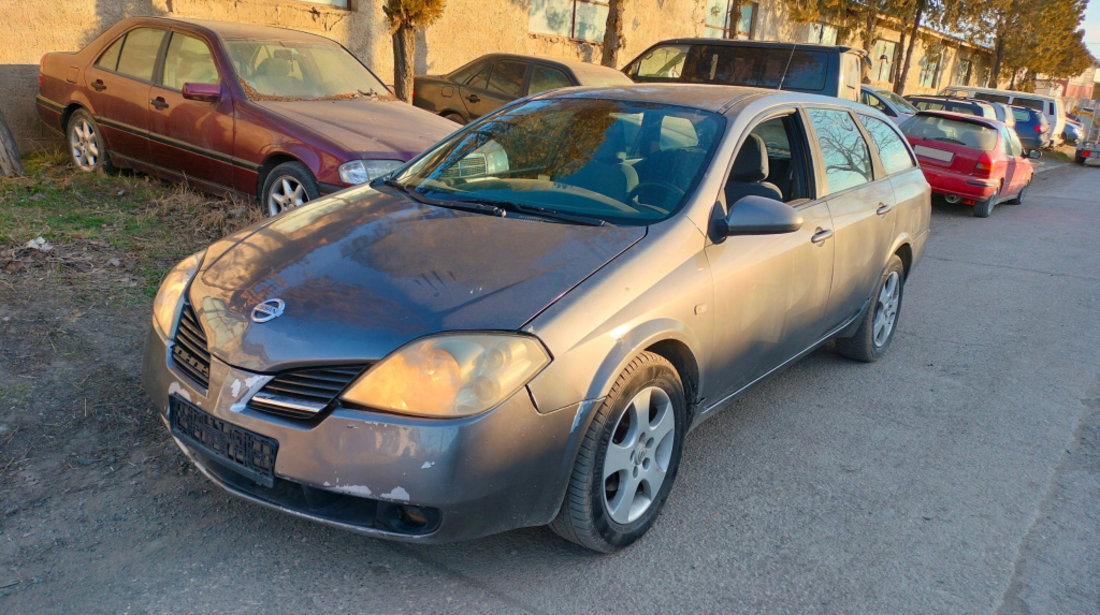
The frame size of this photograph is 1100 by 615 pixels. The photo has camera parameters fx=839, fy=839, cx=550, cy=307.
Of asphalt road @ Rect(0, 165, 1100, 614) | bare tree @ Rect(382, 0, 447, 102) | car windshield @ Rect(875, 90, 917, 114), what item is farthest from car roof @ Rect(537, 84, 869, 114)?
car windshield @ Rect(875, 90, 917, 114)

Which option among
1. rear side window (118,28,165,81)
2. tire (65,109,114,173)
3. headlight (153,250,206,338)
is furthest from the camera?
tire (65,109,114,173)

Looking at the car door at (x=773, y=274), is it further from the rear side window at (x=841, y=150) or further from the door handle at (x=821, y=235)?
the rear side window at (x=841, y=150)

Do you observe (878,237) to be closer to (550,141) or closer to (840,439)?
(840,439)

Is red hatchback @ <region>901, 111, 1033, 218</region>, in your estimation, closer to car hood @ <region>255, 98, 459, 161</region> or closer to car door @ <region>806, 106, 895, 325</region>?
car door @ <region>806, 106, 895, 325</region>

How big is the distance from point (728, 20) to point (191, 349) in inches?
783

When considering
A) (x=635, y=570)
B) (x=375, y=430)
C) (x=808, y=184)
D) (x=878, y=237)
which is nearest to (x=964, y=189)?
(x=878, y=237)

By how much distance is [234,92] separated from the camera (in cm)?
655

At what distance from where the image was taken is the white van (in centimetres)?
2272

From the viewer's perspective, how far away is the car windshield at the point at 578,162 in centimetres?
345

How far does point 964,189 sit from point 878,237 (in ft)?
26.7

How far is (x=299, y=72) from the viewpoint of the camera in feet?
23.5

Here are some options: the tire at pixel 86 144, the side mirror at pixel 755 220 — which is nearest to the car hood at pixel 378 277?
the side mirror at pixel 755 220

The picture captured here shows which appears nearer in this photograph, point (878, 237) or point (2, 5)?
point (878, 237)

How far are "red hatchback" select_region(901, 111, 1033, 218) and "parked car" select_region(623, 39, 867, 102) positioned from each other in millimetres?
1168
